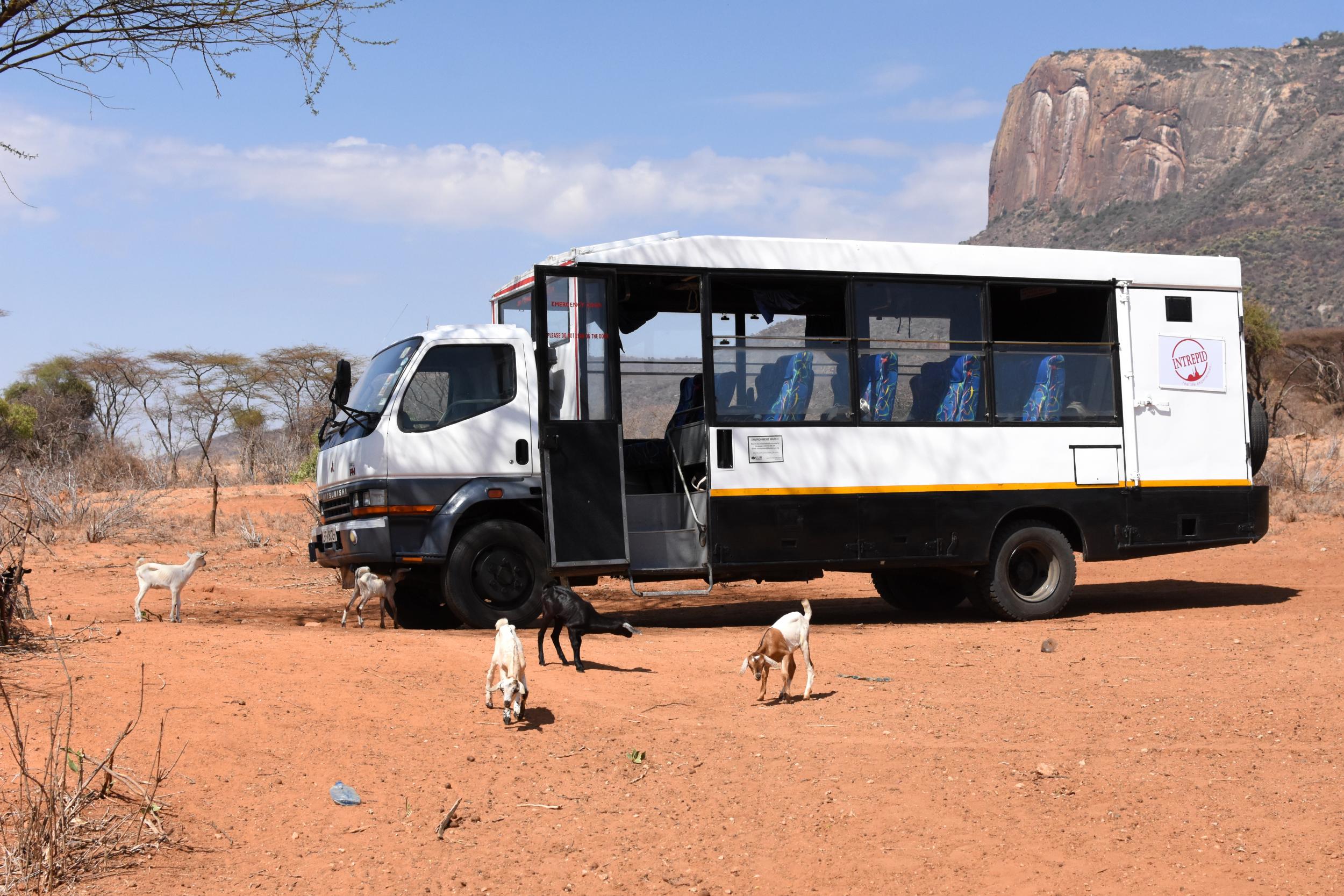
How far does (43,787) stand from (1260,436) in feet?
35.6

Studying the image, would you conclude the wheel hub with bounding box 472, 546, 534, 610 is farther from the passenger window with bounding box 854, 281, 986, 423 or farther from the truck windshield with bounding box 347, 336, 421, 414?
the passenger window with bounding box 854, 281, 986, 423

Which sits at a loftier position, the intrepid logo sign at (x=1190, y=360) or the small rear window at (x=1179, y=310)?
the small rear window at (x=1179, y=310)

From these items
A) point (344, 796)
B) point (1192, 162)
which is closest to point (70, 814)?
point (344, 796)

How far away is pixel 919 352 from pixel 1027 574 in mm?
2440

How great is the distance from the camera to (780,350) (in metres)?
10.3

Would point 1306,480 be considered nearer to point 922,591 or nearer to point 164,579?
point 922,591

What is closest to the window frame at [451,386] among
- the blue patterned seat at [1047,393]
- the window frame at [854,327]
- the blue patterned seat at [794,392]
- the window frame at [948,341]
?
the window frame at [854,327]

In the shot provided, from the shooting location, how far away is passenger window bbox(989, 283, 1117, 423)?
1096 cm

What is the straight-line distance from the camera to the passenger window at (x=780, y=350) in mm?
10148

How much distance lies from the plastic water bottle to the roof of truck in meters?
5.39

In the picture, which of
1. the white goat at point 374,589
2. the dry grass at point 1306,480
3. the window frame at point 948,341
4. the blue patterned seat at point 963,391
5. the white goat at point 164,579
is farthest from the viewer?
the dry grass at point 1306,480

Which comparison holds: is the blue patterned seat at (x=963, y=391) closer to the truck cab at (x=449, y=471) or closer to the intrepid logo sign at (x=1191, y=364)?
the intrepid logo sign at (x=1191, y=364)

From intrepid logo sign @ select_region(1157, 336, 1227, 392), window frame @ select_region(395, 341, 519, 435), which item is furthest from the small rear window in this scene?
window frame @ select_region(395, 341, 519, 435)

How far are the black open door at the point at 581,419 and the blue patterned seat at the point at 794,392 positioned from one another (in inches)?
52.6
